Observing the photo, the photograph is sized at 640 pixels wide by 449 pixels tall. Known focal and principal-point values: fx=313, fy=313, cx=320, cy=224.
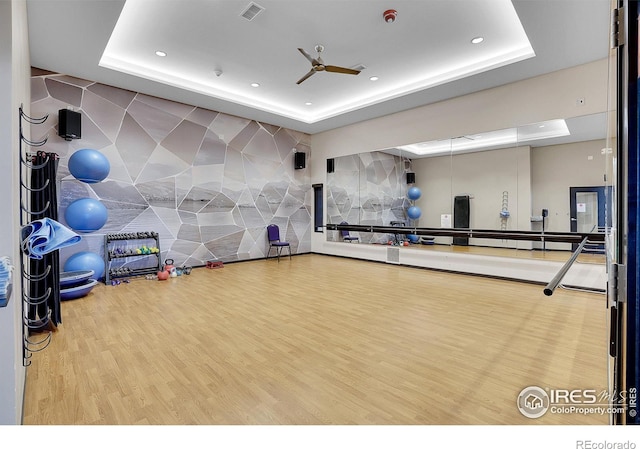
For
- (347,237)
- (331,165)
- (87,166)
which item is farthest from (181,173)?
(347,237)

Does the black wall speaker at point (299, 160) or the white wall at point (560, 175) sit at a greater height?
the black wall speaker at point (299, 160)

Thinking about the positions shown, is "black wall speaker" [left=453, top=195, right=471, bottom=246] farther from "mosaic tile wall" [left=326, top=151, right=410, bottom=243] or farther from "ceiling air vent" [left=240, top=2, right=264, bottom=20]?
"ceiling air vent" [left=240, top=2, right=264, bottom=20]

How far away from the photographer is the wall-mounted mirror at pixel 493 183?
541 cm

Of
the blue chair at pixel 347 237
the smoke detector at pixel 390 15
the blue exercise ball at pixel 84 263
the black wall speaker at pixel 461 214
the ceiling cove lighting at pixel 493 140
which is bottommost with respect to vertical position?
the blue exercise ball at pixel 84 263

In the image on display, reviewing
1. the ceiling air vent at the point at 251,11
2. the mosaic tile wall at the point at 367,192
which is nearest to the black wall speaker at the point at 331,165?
the mosaic tile wall at the point at 367,192

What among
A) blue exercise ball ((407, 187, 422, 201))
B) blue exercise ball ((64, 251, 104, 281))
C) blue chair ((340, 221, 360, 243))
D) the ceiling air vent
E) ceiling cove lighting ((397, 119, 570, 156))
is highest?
the ceiling air vent

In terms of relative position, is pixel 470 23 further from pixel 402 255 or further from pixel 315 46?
pixel 402 255

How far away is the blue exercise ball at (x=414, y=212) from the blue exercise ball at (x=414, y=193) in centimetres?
23

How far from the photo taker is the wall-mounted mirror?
5410mm


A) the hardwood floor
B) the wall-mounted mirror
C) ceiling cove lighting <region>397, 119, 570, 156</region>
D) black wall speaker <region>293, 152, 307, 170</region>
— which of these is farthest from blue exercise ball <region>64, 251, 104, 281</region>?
ceiling cove lighting <region>397, 119, 570, 156</region>

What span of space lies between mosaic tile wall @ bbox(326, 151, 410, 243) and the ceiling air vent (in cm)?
479

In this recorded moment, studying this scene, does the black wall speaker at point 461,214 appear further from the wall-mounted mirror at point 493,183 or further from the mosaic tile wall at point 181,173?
the mosaic tile wall at point 181,173
